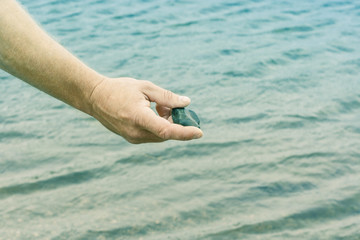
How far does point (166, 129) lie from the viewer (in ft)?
8.66

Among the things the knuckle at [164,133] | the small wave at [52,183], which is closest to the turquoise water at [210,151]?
the small wave at [52,183]

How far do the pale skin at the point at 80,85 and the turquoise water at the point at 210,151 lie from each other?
5.64ft

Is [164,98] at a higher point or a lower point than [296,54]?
higher

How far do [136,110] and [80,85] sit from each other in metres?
0.38

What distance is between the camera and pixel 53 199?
481cm

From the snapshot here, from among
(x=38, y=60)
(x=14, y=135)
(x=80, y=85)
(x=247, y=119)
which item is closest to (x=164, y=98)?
(x=80, y=85)

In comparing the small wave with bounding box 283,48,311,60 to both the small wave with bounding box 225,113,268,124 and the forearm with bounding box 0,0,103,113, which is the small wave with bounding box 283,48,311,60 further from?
the forearm with bounding box 0,0,103,113

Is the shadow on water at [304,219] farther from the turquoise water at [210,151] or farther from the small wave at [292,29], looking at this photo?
the small wave at [292,29]

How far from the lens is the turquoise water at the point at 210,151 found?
4.44 meters

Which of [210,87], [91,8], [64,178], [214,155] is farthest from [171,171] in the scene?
[91,8]

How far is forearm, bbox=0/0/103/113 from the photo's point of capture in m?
2.62

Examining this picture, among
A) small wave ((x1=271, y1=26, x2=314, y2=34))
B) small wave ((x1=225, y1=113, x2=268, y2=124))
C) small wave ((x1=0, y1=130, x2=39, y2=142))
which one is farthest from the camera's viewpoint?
small wave ((x1=271, y1=26, x2=314, y2=34))

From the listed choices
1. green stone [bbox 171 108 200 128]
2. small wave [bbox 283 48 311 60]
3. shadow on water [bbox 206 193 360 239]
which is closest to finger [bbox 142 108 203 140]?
green stone [bbox 171 108 200 128]

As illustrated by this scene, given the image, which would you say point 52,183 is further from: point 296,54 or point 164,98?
point 296,54
